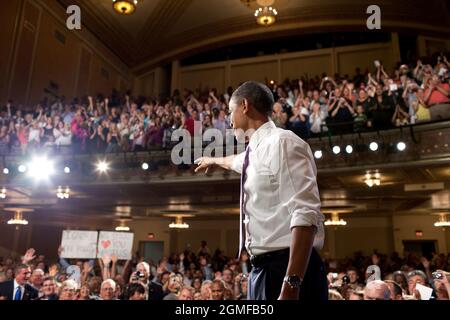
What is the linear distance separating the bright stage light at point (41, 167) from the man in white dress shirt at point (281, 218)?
8.94m

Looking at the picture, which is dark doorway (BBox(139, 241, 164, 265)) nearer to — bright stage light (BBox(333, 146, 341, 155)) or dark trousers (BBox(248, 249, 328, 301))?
bright stage light (BBox(333, 146, 341, 155))

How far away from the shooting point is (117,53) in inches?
670

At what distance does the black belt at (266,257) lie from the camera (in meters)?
1.41

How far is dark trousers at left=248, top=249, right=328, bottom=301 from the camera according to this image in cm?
138

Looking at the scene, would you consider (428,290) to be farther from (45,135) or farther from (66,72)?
(66,72)

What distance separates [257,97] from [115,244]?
13.5ft

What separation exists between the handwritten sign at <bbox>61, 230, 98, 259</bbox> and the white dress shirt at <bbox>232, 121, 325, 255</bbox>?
13.7ft

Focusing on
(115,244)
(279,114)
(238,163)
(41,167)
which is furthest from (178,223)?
(238,163)

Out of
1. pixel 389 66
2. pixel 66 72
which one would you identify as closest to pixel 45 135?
pixel 66 72

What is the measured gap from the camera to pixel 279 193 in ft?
4.67
